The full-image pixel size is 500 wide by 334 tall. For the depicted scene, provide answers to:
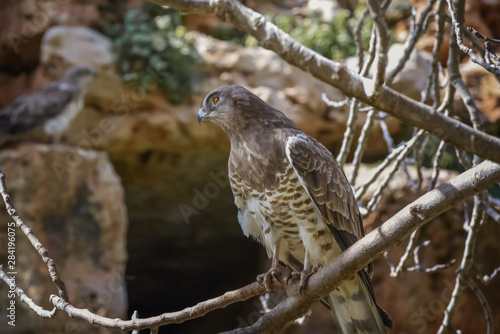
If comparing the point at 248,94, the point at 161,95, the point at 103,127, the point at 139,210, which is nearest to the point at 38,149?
the point at 103,127

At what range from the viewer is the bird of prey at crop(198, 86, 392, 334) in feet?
10.8

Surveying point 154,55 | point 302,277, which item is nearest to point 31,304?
point 302,277

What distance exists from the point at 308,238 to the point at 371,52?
4.38 feet

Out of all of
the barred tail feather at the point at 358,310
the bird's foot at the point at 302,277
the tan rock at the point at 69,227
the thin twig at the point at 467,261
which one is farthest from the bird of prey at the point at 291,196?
the tan rock at the point at 69,227

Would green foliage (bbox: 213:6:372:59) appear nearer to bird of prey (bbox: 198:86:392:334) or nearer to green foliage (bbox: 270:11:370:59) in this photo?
green foliage (bbox: 270:11:370:59)

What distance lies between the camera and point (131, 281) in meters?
9.80

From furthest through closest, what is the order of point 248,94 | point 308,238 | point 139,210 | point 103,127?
1. point 139,210
2. point 103,127
3. point 248,94
4. point 308,238

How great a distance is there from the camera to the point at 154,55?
7211mm

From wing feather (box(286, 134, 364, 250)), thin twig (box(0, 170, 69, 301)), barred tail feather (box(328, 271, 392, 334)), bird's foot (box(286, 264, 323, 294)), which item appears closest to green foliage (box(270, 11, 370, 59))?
wing feather (box(286, 134, 364, 250))

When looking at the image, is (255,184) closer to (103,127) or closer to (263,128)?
(263,128)

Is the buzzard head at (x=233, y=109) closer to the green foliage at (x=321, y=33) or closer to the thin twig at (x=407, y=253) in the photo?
the thin twig at (x=407, y=253)

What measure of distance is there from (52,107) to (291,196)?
4439 mm

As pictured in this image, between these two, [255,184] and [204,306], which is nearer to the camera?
[204,306]

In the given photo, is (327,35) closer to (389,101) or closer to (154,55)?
(154,55)
